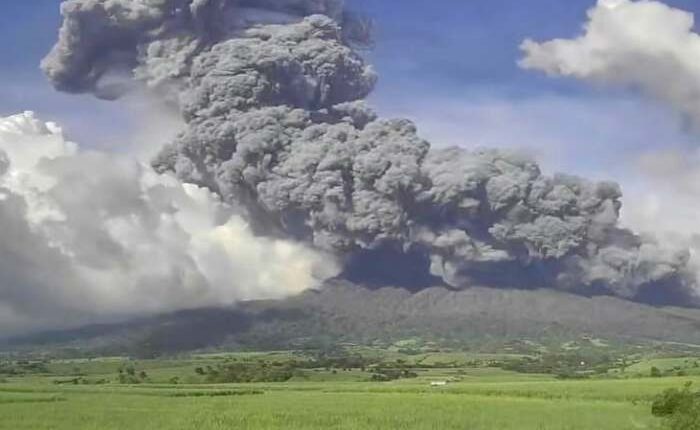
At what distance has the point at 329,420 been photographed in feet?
118

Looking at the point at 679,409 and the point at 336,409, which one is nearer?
the point at 679,409

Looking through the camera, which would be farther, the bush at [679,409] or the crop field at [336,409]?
the crop field at [336,409]

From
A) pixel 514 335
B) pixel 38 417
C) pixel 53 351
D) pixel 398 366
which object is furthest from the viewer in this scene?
pixel 514 335

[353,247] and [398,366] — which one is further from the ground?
[353,247]

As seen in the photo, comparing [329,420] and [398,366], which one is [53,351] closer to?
[398,366]

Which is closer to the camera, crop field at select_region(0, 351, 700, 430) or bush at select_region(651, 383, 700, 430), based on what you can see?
bush at select_region(651, 383, 700, 430)

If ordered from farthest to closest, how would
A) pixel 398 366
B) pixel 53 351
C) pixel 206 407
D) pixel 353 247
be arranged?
pixel 353 247 → pixel 53 351 → pixel 398 366 → pixel 206 407

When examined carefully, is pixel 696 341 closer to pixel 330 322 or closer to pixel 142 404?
pixel 330 322

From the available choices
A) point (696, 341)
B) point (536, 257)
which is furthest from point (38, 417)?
point (696, 341)

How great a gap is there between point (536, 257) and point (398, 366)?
82476 mm

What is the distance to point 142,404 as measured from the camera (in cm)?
4266

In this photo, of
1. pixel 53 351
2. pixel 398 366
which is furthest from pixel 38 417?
pixel 53 351

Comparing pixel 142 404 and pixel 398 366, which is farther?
pixel 398 366

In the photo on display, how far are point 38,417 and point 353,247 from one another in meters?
139
